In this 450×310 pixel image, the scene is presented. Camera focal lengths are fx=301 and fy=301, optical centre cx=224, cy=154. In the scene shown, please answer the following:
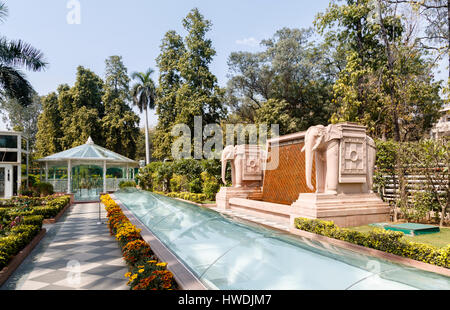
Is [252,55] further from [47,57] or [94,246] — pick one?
[94,246]

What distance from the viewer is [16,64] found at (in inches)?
646

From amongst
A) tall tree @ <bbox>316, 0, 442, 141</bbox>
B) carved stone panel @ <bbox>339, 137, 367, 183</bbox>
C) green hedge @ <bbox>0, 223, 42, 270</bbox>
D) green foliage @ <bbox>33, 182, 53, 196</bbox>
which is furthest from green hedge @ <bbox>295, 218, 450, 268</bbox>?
green foliage @ <bbox>33, 182, 53, 196</bbox>

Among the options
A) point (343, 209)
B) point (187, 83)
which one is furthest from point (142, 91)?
point (343, 209)

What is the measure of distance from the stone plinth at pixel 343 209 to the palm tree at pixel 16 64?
16025mm

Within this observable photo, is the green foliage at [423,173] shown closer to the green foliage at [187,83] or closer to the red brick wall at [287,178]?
the red brick wall at [287,178]

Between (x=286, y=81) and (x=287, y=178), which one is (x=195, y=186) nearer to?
(x=287, y=178)

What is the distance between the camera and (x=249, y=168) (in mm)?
13484

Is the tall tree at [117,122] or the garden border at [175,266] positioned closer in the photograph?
the garden border at [175,266]

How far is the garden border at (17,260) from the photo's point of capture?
488cm

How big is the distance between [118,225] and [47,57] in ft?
44.9

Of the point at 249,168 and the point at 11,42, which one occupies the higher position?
the point at 11,42

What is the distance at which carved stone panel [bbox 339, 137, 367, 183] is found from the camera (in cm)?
820

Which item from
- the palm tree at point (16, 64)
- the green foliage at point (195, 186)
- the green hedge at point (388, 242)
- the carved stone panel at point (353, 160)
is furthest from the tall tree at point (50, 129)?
the green hedge at point (388, 242)

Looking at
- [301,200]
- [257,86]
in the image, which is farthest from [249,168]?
[257,86]
